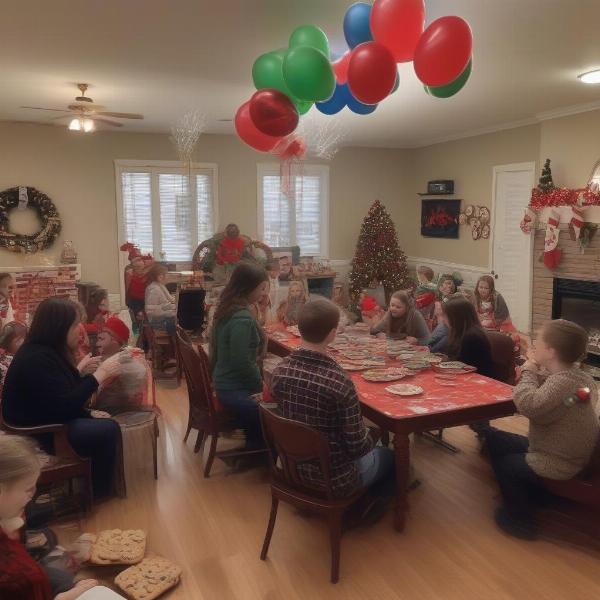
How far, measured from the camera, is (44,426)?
2779mm

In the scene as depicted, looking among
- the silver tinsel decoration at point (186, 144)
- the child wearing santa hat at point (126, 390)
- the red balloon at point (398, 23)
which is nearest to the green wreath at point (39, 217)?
the silver tinsel decoration at point (186, 144)

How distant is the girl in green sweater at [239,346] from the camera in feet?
10.6

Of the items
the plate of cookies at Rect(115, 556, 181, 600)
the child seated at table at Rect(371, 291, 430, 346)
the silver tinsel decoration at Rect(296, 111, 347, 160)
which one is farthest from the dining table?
the silver tinsel decoration at Rect(296, 111, 347, 160)

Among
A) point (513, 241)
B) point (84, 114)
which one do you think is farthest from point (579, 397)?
point (513, 241)

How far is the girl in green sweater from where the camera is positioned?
324 centimetres

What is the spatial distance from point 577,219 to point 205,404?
4.29 metres

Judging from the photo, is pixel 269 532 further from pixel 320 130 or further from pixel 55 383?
pixel 320 130

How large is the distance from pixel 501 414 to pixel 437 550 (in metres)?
0.75

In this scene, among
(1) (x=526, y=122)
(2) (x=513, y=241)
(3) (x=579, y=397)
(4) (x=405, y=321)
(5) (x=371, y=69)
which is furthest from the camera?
(2) (x=513, y=241)

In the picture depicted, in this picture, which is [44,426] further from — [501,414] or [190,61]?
[190,61]

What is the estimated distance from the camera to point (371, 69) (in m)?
2.81

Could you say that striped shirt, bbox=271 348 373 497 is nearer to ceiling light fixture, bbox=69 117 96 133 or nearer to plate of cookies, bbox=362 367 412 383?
plate of cookies, bbox=362 367 412 383

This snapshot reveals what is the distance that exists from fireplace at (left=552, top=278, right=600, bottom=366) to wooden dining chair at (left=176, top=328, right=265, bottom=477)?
13.3ft

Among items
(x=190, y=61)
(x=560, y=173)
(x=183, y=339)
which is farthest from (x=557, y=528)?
(x=560, y=173)
